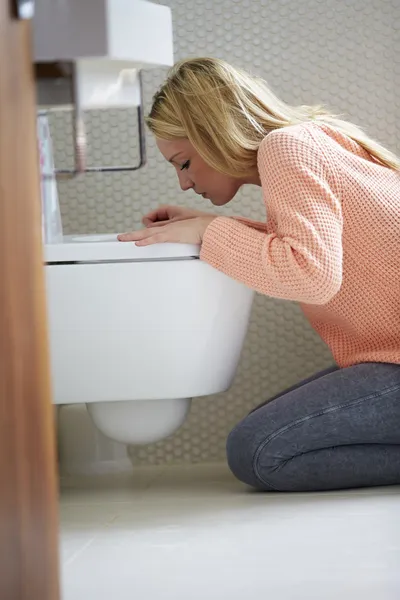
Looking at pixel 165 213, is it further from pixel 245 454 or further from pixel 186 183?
pixel 245 454

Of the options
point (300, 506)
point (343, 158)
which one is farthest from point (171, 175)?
point (300, 506)

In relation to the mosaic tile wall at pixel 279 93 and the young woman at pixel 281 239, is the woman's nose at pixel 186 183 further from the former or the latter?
the mosaic tile wall at pixel 279 93

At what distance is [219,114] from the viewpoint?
1.59 m

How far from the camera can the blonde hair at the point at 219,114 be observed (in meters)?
1.59

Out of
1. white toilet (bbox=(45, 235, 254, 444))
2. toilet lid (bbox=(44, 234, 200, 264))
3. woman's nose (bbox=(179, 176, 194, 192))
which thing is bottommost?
white toilet (bbox=(45, 235, 254, 444))

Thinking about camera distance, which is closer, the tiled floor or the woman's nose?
the tiled floor

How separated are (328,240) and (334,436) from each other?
369 millimetres

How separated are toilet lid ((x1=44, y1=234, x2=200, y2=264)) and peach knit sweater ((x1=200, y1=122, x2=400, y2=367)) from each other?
0.05 metres

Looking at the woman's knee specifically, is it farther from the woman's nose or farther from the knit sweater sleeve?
the woman's nose

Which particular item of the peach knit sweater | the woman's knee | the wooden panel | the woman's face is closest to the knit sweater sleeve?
the peach knit sweater

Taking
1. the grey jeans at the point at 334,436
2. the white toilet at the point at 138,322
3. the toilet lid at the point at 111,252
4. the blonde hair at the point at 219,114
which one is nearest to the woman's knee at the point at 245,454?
the grey jeans at the point at 334,436

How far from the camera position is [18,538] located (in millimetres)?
610

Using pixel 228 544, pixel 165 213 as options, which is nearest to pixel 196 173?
pixel 165 213

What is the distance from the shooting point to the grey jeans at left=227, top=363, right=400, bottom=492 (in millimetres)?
1607
